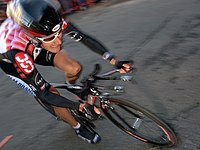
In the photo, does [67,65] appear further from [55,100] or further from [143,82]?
[143,82]

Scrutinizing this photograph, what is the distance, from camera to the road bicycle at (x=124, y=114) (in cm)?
358

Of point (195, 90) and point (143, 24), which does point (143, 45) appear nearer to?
point (143, 24)

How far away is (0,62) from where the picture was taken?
368 cm

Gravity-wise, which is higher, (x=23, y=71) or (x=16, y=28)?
(x=16, y=28)

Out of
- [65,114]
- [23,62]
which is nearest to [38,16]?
[23,62]

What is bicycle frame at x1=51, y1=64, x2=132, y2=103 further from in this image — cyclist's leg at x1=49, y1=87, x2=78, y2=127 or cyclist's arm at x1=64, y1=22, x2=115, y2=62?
cyclist's leg at x1=49, y1=87, x2=78, y2=127

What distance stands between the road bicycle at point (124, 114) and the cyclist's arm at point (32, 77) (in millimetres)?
288

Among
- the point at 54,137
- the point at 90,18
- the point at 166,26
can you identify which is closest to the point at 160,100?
the point at 54,137

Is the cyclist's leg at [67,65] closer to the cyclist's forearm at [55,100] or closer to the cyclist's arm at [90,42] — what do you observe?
the cyclist's arm at [90,42]

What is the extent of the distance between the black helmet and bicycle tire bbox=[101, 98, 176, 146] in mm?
1070

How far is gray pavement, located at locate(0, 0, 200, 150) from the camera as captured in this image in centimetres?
436

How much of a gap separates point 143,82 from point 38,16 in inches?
109

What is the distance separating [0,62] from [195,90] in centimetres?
283

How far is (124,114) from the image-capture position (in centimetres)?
381
